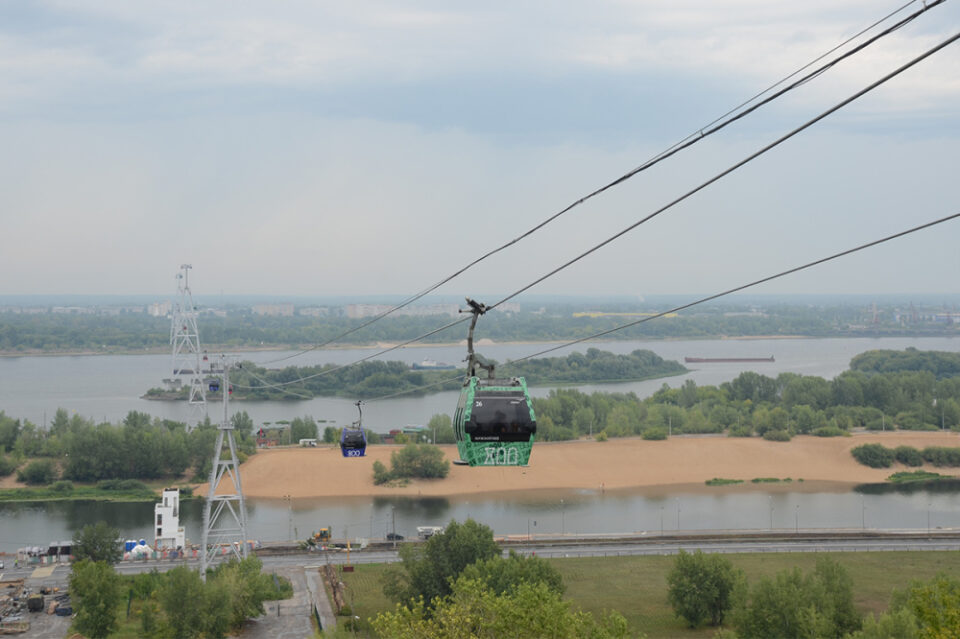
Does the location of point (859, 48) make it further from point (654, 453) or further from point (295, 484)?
point (654, 453)

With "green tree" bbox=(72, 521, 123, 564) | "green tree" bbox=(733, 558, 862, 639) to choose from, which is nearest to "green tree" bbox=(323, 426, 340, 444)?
"green tree" bbox=(72, 521, 123, 564)

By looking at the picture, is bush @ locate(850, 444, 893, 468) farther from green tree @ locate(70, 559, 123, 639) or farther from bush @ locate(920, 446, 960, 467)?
green tree @ locate(70, 559, 123, 639)

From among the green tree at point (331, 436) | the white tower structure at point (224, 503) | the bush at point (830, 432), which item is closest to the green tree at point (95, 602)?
the white tower structure at point (224, 503)

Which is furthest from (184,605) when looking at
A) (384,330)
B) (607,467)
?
(384,330)

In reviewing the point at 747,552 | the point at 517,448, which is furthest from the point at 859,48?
the point at 747,552

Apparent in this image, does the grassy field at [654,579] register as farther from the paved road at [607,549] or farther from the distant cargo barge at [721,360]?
the distant cargo barge at [721,360]
